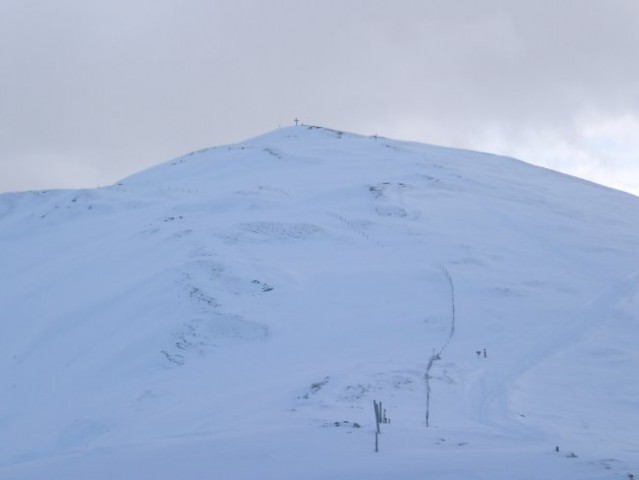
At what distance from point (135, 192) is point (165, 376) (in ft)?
66.1

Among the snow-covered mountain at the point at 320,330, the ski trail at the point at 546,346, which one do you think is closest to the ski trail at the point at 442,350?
the snow-covered mountain at the point at 320,330

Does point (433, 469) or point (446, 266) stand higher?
point (446, 266)

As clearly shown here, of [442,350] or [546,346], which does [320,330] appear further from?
[546,346]

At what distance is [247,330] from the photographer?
22.5 metres

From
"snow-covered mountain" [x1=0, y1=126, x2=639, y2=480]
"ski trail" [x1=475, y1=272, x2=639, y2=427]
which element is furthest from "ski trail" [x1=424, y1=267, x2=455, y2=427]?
"ski trail" [x1=475, y1=272, x2=639, y2=427]

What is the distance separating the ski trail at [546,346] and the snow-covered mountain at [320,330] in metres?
0.07

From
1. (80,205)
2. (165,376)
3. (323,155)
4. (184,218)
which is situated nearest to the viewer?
(165,376)

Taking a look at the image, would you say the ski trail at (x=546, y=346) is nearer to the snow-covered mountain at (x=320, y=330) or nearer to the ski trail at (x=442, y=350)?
the snow-covered mountain at (x=320, y=330)

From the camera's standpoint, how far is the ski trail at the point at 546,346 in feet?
55.0

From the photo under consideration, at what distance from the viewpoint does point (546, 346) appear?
21.5 m

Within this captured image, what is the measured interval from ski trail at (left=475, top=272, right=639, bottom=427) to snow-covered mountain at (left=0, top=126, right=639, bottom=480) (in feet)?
0.24

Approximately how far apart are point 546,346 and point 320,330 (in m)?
5.43

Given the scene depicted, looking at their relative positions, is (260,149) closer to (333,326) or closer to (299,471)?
(333,326)

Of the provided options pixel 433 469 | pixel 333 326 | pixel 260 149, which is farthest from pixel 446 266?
pixel 260 149
